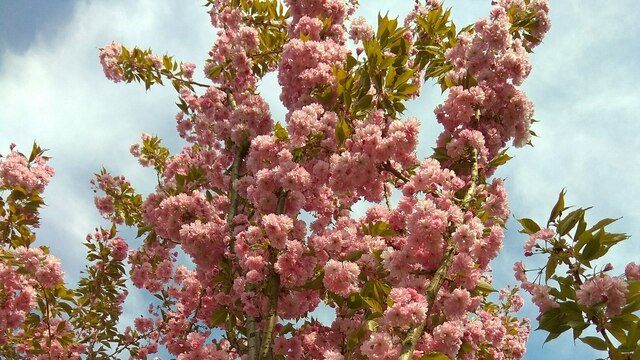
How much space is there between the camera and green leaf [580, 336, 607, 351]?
116 inches

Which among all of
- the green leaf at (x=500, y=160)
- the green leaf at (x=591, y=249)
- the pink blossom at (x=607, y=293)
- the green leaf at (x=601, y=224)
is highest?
the green leaf at (x=500, y=160)

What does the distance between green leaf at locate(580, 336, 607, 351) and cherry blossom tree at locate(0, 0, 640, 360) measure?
11 mm

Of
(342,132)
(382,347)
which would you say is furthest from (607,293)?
(342,132)

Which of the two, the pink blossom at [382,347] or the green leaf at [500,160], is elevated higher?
the green leaf at [500,160]

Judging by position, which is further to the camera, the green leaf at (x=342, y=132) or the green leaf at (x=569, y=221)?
the green leaf at (x=342, y=132)

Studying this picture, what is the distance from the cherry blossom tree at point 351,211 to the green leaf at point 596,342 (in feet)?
0.03

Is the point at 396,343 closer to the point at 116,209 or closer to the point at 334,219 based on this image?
the point at 334,219

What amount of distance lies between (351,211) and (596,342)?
3.54 meters

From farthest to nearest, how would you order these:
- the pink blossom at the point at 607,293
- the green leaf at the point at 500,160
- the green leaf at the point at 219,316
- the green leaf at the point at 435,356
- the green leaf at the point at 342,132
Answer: the green leaf at the point at 219,316 < the green leaf at the point at 342,132 < the green leaf at the point at 500,160 < the green leaf at the point at 435,356 < the pink blossom at the point at 607,293

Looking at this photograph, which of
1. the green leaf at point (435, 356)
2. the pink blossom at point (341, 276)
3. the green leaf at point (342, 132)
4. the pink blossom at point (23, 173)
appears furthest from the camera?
the pink blossom at point (23, 173)

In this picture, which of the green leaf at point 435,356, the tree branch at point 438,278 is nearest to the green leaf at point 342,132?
the tree branch at point 438,278

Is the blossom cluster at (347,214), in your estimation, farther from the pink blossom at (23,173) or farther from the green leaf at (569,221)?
the pink blossom at (23,173)

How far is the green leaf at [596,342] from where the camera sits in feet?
9.70

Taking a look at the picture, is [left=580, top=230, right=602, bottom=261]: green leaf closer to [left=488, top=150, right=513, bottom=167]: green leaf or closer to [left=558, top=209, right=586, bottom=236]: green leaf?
[left=558, top=209, right=586, bottom=236]: green leaf
